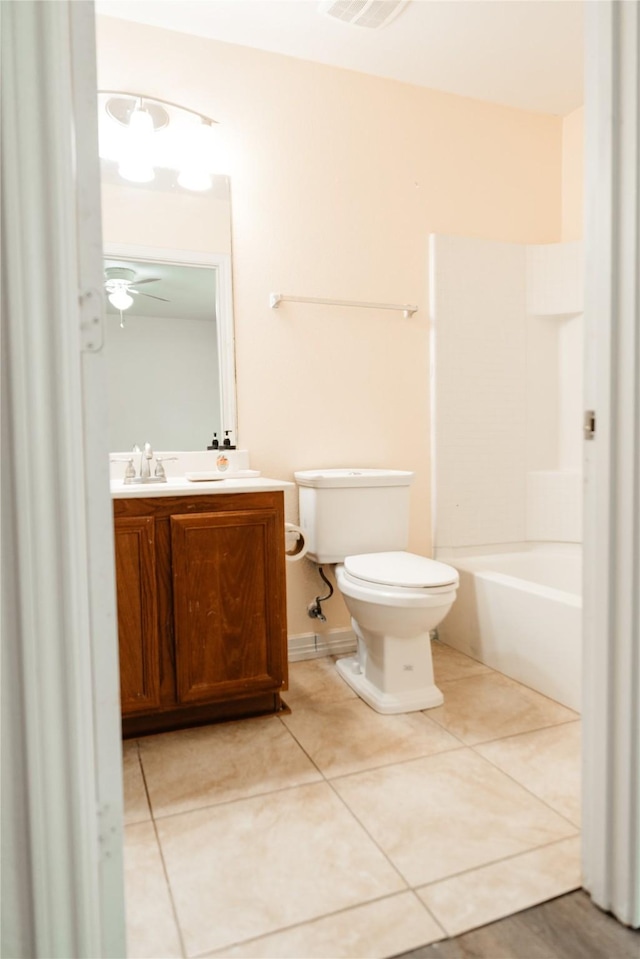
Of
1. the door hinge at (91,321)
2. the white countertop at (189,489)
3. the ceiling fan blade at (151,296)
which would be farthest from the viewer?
the ceiling fan blade at (151,296)

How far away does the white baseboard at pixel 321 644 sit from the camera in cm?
251

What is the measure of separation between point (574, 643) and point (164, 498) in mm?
1456

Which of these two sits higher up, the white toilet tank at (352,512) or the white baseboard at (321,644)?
the white toilet tank at (352,512)

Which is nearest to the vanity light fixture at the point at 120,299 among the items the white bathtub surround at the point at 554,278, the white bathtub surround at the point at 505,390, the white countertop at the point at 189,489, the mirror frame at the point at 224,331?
the mirror frame at the point at 224,331

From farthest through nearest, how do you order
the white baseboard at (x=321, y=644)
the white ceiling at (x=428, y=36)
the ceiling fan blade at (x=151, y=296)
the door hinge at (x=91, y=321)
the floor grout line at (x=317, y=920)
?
the white baseboard at (x=321, y=644) < the ceiling fan blade at (x=151, y=296) < the white ceiling at (x=428, y=36) < the floor grout line at (x=317, y=920) < the door hinge at (x=91, y=321)

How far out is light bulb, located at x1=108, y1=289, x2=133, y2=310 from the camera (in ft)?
7.18

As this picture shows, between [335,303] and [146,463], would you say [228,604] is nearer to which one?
[146,463]

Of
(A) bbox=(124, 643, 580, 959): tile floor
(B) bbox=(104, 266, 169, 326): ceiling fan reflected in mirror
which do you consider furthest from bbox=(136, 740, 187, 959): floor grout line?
(B) bbox=(104, 266, 169, 326): ceiling fan reflected in mirror

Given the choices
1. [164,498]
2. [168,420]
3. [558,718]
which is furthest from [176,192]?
[558,718]

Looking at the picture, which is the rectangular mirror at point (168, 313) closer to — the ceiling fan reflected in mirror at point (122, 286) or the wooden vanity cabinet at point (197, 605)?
the ceiling fan reflected in mirror at point (122, 286)

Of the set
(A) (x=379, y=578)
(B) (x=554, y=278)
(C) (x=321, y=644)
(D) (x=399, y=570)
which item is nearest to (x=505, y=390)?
(B) (x=554, y=278)

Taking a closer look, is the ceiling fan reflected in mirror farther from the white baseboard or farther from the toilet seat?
the white baseboard

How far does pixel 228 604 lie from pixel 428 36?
228cm

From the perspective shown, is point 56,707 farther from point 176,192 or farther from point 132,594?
point 176,192
